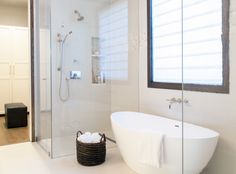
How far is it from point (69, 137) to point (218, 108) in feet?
7.15

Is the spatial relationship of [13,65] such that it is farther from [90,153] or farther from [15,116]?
[90,153]

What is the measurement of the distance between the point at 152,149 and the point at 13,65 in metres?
5.19

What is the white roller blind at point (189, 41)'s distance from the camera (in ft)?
7.84

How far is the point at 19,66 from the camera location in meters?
6.21

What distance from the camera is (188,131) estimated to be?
233 cm

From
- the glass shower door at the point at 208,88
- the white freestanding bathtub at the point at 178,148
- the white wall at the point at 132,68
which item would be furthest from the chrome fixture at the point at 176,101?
the white wall at the point at 132,68

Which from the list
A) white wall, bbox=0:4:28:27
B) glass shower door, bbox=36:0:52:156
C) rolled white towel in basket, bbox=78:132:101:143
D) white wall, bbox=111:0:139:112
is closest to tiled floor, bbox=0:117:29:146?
glass shower door, bbox=36:0:52:156

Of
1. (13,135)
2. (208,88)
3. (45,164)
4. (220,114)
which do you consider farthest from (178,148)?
(13,135)

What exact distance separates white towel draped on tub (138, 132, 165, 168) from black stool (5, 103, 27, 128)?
3.33 m

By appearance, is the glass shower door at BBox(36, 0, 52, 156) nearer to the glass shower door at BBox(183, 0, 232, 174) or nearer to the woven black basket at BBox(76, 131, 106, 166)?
the woven black basket at BBox(76, 131, 106, 166)

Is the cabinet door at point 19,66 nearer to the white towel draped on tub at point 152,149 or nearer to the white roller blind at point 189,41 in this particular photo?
the white roller blind at point 189,41

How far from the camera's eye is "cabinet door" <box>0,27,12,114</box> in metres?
5.98

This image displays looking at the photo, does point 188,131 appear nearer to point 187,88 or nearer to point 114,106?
point 187,88

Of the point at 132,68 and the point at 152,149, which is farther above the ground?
the point at 132,68
